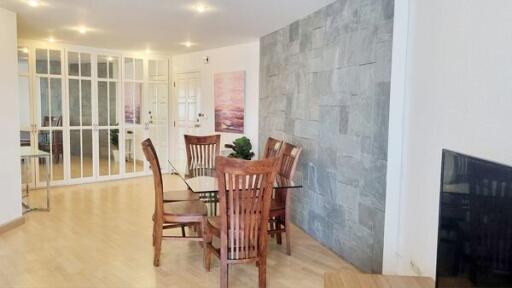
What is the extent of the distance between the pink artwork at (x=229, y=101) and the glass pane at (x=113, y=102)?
6.17 feet

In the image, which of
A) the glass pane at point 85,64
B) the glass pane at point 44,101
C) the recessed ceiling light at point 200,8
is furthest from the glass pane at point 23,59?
the recessed ceiling light at point 200,8

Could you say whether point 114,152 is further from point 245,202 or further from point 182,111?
point 245,202

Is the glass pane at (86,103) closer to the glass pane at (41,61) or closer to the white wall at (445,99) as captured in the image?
the glass pane at (41,61)

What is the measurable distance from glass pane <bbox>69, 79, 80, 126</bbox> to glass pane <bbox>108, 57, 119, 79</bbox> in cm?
60

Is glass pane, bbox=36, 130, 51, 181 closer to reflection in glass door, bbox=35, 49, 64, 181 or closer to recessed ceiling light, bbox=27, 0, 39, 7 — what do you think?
reflection in glass door, bbox=35, 49, 64, 181

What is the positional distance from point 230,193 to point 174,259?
1.18 metres

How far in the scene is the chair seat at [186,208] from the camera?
3328 mm

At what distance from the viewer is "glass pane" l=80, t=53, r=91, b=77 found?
6.82m

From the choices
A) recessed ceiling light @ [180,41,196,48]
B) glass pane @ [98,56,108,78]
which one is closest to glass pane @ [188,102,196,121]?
recessed ceiling light @ [180,41,196,48]

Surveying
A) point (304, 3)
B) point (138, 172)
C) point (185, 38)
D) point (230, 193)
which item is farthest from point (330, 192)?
point (138, 172)

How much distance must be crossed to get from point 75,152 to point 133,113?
48.7 inches

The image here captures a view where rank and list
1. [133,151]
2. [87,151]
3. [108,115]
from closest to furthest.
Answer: [87,151]
[108,115]
[133,151]

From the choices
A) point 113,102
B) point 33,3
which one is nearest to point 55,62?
point 113,102

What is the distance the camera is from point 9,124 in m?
4.32
